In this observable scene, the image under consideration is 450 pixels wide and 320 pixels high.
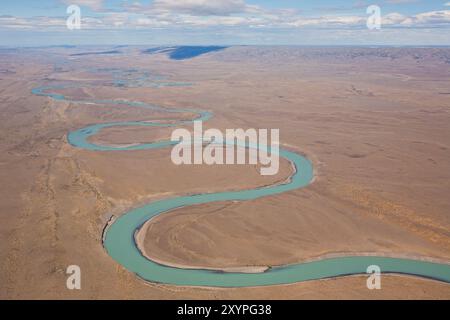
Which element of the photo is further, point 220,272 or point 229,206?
point 229,206

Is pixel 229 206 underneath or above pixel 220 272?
above

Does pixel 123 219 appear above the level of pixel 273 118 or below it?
below

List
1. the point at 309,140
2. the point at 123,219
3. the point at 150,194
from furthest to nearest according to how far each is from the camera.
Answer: the point at 309,140 < the point at 150,194 < the point at 123,219

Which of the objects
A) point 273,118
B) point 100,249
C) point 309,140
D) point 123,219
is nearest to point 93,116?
point 273,118

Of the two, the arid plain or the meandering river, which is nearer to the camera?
the arid plain

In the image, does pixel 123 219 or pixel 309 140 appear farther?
pixel 309 140

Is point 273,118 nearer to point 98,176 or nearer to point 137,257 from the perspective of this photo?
point 98,176

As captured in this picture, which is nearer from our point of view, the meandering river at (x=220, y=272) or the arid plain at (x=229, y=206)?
the arid plain at (x=229, y=206)

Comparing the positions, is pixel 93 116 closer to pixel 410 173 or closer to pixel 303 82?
pixel 410 173
